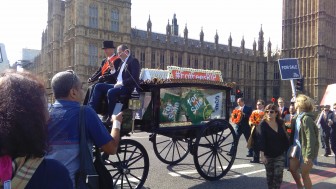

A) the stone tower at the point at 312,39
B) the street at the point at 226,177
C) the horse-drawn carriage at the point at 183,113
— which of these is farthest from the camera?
the stone tower at the point at 312,39

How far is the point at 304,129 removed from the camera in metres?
5.54

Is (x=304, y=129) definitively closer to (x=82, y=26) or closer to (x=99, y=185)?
(x=99, y=185)

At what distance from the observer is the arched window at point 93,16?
38031 mm

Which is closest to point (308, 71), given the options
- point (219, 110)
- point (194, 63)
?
point (194, 63)

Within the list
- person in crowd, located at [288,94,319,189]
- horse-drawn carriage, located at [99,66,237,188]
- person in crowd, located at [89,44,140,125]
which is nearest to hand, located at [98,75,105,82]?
person in crowd, located at [89,44,140,125]

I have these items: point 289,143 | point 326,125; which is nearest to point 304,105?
point 289,143

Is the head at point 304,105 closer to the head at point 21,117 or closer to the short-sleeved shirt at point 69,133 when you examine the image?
the short-sleeved shirt at point 69,133

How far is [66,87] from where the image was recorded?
2.93 metres

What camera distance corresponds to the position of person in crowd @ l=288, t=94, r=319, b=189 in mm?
5402

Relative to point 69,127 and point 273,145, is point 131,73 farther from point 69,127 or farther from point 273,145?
point 69,127

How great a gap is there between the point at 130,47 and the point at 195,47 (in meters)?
12.0

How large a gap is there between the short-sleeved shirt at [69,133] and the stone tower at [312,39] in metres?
55.6

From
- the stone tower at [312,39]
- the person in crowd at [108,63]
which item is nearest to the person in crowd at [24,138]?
the person in crowd at [108,63]

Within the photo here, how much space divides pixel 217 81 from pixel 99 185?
4.88 metres
